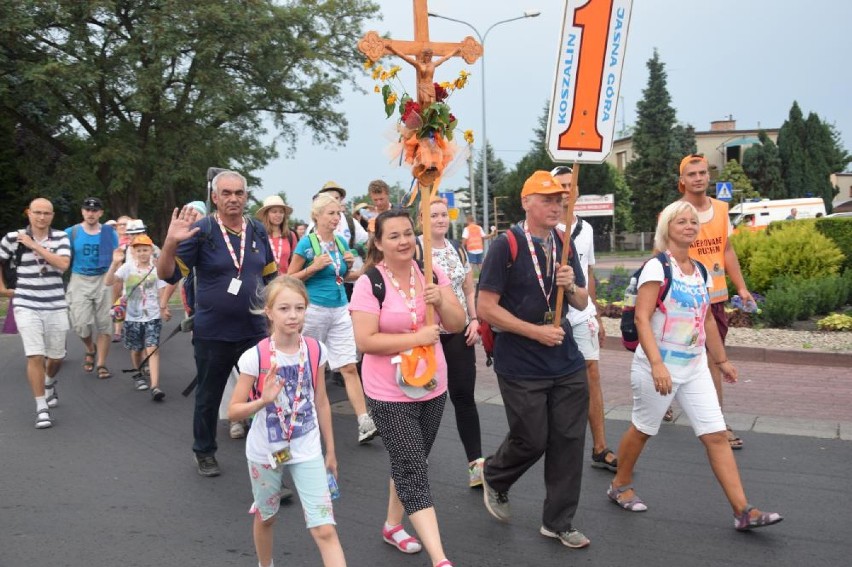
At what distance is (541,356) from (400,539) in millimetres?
1237

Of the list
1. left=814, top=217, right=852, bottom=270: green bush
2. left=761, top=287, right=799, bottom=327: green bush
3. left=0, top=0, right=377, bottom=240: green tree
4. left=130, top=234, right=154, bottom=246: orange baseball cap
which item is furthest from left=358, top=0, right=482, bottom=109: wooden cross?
left=0, top=0, right=377, bottom=240: green tree

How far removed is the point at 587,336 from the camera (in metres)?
5.50

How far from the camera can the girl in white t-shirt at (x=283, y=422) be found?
365 centimetres

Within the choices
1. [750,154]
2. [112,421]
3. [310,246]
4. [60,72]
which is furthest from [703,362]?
[750,154]

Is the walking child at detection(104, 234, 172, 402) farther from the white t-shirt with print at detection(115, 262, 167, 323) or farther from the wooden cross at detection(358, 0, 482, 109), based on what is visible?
the wooden cross at detection(358, 0, 482, 109)

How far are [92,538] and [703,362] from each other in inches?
144

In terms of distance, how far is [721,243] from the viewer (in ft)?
20.3

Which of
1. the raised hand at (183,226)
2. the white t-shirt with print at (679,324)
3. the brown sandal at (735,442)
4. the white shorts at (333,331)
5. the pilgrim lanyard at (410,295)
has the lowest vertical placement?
the brown sandal at (735,442)

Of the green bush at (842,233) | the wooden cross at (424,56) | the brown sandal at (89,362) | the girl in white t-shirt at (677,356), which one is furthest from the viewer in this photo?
the green bush at (842,233)

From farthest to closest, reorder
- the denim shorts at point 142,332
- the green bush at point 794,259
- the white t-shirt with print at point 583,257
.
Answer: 1. the green bush at point 794,259
2. the denim shorts at point 142,332
3. the white t-shirt with print at point 583,257

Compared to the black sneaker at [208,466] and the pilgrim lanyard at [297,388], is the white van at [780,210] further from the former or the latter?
the pilgrim lanyard at [297,388]

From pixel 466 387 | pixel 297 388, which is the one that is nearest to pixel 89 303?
pixel 466 387

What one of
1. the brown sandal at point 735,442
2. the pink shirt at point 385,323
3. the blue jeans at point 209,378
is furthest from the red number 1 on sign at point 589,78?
the brown sandal at point 735,442

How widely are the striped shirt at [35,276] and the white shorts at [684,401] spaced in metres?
5.56
